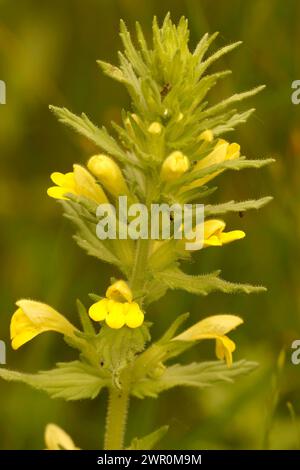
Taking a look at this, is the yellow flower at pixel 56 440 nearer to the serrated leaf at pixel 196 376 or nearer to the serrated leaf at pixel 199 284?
the serrated leaf at pixel 196 376

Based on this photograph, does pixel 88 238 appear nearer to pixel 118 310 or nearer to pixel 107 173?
pixel 107 173

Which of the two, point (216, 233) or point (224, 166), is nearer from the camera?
point (224, 166)

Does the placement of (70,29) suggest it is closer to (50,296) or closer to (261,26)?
(261,26)

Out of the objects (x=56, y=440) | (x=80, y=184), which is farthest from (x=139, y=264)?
(x=56, y=440)

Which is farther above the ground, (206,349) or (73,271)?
(73,271)

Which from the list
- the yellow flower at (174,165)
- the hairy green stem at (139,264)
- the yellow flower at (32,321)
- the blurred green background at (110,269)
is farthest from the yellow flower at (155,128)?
the blurred green background at (110,269)
